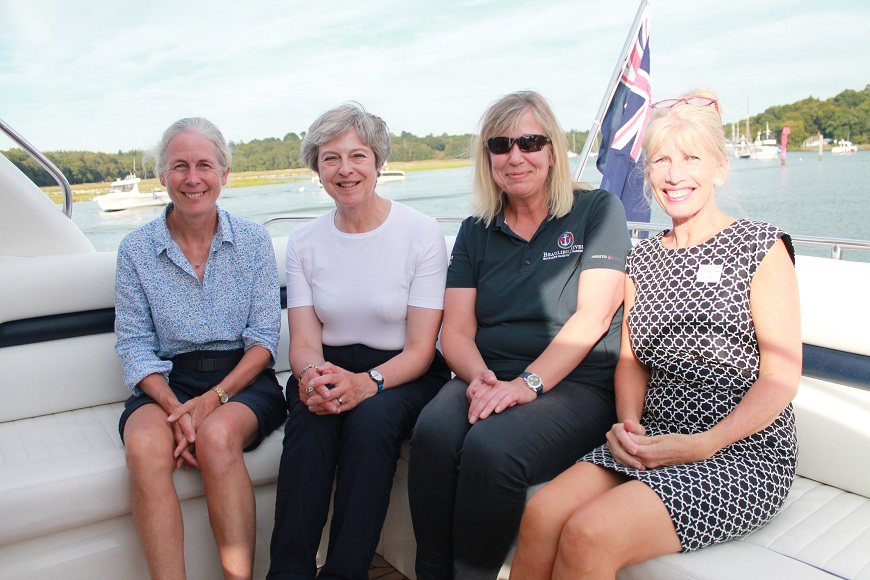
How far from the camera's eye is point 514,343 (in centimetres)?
208

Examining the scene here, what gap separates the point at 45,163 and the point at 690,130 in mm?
→ 2761

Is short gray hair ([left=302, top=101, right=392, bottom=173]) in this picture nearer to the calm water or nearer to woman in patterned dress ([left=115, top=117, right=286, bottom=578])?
woman in patterned dress ([left=115, top=117, right=286, bottom=578])

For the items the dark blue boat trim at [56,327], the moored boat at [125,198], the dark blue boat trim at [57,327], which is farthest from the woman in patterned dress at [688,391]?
the moored boat at [125,198]

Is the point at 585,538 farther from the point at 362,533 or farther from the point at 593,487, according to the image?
the point at 362,533

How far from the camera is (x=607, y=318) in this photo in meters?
2.01

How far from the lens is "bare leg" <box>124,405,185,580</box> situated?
1.85 metres

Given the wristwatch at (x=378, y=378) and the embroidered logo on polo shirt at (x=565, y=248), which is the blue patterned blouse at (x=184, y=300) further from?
the embroidered logo on polo shirt at (x=565, y=248)

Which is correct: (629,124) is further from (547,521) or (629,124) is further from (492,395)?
(547,521)

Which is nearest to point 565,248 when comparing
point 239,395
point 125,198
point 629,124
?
point 239,395

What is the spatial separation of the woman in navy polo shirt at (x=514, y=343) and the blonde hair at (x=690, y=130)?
0.30 meters

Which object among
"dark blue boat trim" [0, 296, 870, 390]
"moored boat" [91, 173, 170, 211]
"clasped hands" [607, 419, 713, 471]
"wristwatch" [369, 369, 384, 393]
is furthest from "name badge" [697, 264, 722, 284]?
"moored boat" [91, 173, 170, 211]

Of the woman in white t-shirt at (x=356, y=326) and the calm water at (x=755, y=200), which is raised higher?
the woman in white t-shirt at (x=356, y=326)

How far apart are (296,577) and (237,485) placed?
0.30 meters

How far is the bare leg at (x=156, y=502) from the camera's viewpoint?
1.85 meters
